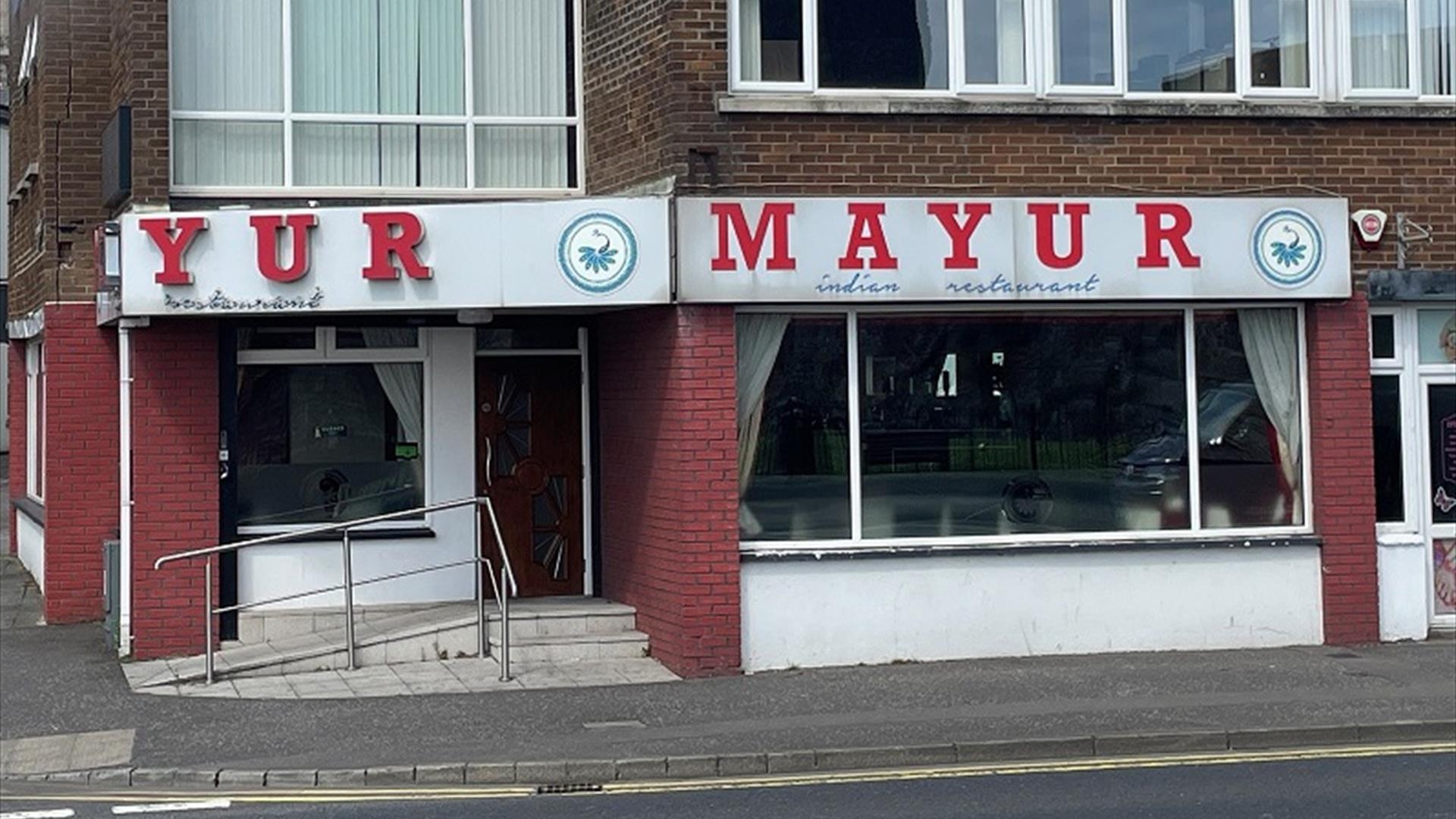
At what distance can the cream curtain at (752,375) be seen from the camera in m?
14.2

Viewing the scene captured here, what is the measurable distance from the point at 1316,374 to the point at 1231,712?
3.89m

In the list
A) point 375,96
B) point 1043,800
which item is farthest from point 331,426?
point 1043,800

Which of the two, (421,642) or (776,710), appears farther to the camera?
(421,642)

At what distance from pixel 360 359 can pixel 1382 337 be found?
835 cm

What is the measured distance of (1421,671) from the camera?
13508mm

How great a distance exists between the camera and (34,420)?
72.2ft

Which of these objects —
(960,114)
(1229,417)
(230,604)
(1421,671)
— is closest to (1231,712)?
(1421,671)

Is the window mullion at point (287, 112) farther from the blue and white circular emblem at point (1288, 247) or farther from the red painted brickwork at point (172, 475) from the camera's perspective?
the blue and white circular emblem at point (1288, 247)

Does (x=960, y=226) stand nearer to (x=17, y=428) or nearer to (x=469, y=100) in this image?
(x=469, y=100)

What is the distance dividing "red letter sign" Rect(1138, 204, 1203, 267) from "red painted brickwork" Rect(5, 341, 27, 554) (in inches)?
561

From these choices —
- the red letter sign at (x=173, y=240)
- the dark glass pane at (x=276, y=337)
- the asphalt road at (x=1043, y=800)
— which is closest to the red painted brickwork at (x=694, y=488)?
the dark glass pane at (x=276, y=337)

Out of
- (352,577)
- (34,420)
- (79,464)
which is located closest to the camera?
(352,577)

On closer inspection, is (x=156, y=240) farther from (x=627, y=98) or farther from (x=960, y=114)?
(x=960, y=114)

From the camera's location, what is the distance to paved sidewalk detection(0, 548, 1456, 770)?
11336 millimetres
